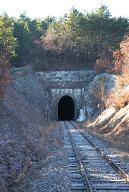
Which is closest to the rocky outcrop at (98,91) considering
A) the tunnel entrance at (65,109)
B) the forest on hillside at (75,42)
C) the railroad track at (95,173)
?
the forest on hillside at (75,42)

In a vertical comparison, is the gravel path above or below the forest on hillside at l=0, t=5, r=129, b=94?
below

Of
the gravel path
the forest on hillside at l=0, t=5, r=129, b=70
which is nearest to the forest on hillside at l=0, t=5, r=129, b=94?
the forest on hillside at l=0, t=5, r=129, b=70

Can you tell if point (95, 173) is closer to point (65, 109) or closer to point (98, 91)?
point (98, 91)

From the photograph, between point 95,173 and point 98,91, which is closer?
point 95,173

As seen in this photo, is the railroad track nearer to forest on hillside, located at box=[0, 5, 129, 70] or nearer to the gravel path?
the gravel path

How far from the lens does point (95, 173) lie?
1517cm

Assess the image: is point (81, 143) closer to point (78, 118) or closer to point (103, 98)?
point (103, 98)

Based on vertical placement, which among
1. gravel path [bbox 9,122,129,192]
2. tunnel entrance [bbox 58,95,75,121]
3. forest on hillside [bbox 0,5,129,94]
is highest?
forest on hillside [bbox 0,5,129,94]

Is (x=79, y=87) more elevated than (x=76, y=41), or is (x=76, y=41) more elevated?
(x=76, y=41)

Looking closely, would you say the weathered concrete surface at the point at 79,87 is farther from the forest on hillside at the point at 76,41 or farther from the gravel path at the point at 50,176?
the gravel path at the point at 50,176

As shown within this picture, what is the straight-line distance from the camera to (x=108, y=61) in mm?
55406

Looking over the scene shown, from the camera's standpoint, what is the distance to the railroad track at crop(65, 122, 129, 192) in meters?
12.9

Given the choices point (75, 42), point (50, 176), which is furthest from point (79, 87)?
point (50, 176)

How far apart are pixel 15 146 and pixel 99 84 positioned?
105 ft
